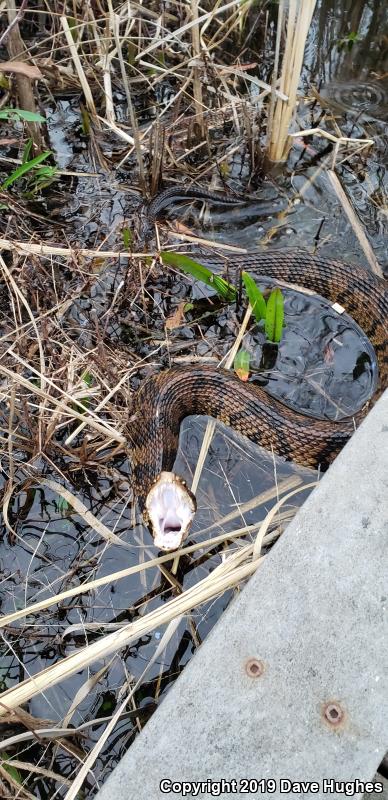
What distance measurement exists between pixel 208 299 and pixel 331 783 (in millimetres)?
2798

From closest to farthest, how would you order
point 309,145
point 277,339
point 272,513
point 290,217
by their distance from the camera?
point 272,513 → point 277,339 → point 290,217 → point 309,145

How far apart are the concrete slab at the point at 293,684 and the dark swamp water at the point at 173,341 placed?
644mm

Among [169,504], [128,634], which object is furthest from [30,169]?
[128,634]

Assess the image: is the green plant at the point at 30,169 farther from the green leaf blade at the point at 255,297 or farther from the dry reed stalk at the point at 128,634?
the dry reed stalk at the point at 128,634

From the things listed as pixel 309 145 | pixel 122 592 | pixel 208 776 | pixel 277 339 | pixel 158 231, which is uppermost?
pixel 309 145

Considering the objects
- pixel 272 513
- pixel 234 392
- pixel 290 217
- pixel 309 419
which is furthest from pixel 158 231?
pixel 272 513

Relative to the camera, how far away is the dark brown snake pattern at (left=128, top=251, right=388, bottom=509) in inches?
136

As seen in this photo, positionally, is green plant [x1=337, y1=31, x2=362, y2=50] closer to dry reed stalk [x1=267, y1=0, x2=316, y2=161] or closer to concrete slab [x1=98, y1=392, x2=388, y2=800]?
dry reed stalk [x1=267, y1=0, x2=316, y2=161]

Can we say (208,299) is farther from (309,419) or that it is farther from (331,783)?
(331,783)

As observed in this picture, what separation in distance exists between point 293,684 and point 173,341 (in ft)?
7.42

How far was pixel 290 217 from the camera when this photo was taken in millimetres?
4652

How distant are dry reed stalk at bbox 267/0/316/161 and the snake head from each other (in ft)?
8.40

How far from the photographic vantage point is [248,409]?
368 centimetres

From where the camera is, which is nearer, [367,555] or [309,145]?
[367,555]
